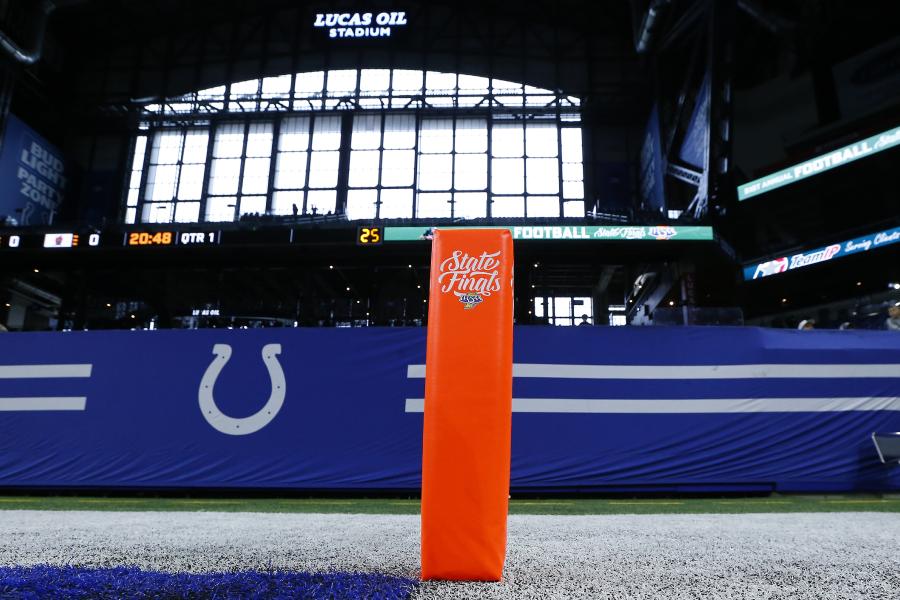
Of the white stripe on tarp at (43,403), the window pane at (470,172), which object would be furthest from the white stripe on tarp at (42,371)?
the window pane at (470,172)

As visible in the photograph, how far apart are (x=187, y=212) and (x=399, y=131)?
329 inches

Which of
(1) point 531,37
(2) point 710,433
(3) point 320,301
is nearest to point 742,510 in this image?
(2) point 710,433

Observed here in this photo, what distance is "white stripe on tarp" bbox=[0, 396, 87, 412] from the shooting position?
20.0 ft

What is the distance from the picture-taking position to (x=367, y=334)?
618 centimetres

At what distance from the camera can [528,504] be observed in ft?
17.7

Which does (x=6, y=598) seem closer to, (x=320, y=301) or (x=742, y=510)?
(x=742, y=510)

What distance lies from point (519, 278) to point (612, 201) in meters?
5.72

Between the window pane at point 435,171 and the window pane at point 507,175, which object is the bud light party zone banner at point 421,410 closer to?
the window pane at point 507,175

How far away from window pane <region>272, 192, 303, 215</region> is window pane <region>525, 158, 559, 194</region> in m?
8.25

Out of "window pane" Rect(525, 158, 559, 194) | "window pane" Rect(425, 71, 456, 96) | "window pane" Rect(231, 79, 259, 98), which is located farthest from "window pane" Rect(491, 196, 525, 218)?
"window pane" Rect(231, 79, 259, 98)

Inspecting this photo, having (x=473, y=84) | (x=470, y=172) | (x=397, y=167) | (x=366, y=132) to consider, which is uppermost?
(x=473, y=84)

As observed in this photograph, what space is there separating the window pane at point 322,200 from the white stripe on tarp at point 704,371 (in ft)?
50.8

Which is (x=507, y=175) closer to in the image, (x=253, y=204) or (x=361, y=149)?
(x=361, y=149)

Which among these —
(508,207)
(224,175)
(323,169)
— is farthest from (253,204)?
(508,207)
